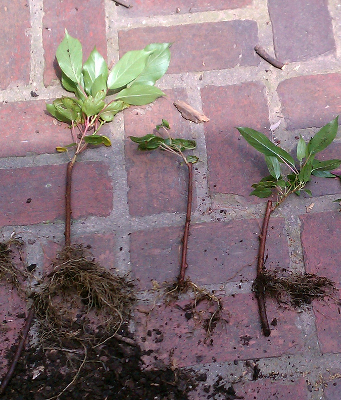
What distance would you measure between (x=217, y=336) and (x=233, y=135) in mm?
406

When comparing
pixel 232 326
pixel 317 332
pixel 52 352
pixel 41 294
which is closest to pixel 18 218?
pixel 41 294

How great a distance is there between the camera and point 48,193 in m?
0.98

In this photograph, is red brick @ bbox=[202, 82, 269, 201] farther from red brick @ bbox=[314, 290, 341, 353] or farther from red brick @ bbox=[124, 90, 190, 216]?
red brick @ bbox=[314, 290, 341, 353]

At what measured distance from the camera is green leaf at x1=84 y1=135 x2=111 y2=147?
934mm

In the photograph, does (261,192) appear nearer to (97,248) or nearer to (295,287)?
(295,287)

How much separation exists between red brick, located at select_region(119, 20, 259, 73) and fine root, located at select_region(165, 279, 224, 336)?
0.45 m

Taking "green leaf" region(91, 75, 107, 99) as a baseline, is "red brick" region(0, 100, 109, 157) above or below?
below

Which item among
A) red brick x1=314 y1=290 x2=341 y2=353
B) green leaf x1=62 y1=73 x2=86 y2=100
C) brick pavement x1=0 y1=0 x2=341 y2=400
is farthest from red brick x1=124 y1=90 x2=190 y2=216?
red brick x1=314 y1=290 x2=341 y2=353

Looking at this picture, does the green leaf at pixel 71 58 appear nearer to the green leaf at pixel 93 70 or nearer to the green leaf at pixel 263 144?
the green leaf at pixel 93 70

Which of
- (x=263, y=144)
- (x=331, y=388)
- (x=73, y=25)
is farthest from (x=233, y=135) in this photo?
(x=331, y=388)

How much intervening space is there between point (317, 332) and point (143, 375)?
1.15 ft

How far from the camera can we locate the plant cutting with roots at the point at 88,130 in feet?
3.06

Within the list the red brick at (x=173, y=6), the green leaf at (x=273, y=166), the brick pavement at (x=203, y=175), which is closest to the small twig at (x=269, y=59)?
the brick pavement at (x=203, y=175)

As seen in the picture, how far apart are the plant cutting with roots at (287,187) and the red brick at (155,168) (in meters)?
0.15
